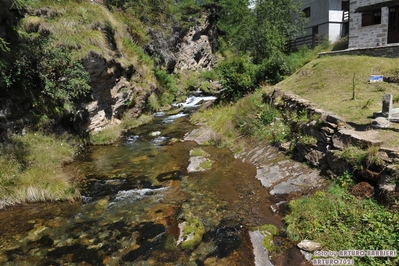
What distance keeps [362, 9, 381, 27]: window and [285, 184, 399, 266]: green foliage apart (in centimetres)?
1870

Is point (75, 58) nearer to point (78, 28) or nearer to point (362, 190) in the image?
point (78, 28)

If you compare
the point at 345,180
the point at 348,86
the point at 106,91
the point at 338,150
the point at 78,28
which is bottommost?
the point at 345,180

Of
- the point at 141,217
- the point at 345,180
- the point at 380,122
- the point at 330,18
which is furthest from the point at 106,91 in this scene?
the point at 330,18

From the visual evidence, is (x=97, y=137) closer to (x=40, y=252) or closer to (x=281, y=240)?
(x=40, y=252)

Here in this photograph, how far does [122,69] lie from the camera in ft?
59.7

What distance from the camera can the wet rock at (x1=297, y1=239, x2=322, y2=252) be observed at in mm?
6093

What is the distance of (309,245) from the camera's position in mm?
6184

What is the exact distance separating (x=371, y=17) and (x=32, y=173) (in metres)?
24.0

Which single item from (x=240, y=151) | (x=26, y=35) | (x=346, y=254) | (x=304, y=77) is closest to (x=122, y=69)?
(x=26, y=35)

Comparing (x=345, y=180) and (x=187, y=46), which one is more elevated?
(x=187, y=46)

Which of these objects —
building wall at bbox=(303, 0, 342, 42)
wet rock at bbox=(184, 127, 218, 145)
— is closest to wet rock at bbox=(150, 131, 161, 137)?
wet rock at bbox=(184, 127, 218, 145)

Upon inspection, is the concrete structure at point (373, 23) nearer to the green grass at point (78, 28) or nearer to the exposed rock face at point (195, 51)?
the green grass at point (78, 28)

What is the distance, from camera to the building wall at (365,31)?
2005 cm

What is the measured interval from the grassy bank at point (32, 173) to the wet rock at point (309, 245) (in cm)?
679
